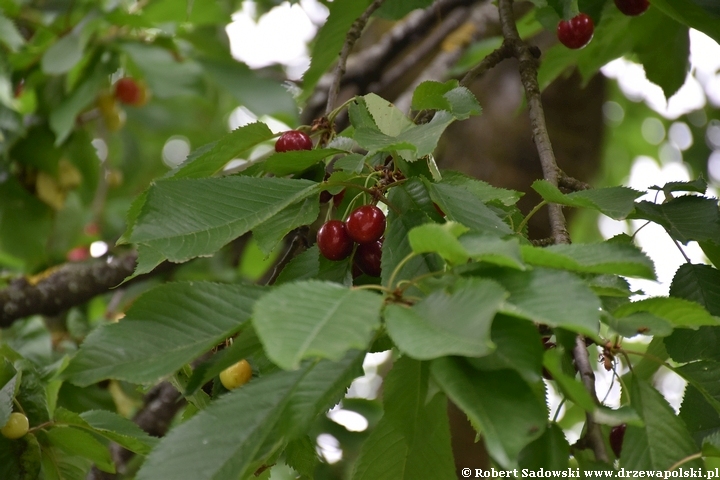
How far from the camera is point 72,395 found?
1.26 m

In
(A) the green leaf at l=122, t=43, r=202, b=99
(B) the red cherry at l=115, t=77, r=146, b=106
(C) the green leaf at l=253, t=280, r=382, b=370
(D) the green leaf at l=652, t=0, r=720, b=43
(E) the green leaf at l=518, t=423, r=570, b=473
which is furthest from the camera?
(B) the red cherry at l=115, t=77, r=146, b=106

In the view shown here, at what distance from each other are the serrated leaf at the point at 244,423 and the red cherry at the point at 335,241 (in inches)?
6.9

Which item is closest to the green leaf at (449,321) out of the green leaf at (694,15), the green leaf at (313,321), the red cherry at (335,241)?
the green leaf at (313,321)

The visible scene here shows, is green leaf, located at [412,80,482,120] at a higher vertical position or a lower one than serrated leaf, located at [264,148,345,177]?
Answer: higher

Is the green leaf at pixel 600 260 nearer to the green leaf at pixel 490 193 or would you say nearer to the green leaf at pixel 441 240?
the green leaf at pixel 441 240

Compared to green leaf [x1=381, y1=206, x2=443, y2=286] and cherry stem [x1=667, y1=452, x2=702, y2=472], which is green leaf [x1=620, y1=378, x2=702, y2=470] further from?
green leaf [x1=381, y1=206, x2=443, y2=286]

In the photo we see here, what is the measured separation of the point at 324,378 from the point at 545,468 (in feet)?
0.61

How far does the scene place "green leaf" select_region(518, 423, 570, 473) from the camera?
552 mm

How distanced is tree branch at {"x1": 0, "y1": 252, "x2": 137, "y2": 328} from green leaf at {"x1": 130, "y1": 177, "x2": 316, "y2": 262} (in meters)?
0.92

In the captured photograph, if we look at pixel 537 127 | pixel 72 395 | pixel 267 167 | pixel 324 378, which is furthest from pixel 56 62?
pixel 324 378

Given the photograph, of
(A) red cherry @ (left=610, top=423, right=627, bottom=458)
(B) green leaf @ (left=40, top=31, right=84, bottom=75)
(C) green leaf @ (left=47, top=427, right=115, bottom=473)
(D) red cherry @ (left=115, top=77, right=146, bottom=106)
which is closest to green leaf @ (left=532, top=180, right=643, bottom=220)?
(A) red cherry @ (left=610, top=423, right=627, bottom=458)

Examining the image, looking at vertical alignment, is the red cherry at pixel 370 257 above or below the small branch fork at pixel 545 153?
below

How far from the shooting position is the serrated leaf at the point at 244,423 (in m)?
0.56

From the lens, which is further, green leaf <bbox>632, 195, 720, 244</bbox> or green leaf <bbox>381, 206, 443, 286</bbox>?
green leaf <bbox>632, 195, 720, 244</bbox>
